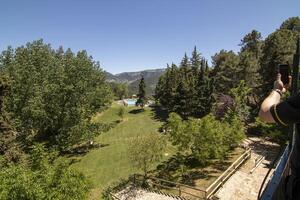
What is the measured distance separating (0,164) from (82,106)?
1546 cm

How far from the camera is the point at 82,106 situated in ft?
119

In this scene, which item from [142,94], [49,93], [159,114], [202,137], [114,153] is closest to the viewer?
[202,137]

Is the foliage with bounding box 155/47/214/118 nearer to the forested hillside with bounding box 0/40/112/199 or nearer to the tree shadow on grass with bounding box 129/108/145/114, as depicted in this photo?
the tree shadow on grass with bounding box 129/108/145/114

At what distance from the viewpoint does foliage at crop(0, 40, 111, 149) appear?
3278 cm

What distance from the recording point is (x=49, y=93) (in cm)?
3400

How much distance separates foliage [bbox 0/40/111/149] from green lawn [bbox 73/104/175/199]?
12.9 feet

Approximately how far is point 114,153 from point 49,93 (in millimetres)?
12047

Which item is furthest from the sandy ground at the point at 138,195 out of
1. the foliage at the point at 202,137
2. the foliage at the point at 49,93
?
the foliage at the point at 49,93

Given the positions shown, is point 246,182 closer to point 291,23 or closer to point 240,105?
point 240,105

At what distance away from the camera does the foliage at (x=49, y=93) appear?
108ft

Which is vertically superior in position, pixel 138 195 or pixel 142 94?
pixel 142 94

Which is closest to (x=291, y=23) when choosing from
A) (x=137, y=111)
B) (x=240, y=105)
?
(x=240, y=105)

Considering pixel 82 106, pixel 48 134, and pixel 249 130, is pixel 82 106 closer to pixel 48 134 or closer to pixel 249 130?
pixel 48 134

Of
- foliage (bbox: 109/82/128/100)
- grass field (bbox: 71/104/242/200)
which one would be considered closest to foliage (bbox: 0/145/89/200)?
grass field (bbox: 71/104/242/200)
